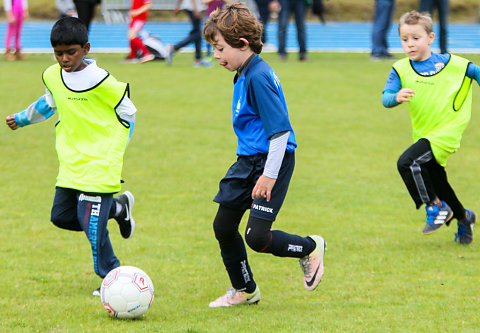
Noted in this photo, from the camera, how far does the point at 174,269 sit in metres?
5.73

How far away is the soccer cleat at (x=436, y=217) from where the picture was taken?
6.22 metres

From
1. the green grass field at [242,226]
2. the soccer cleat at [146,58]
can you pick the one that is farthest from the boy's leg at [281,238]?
the soccer cleat at [146,58]

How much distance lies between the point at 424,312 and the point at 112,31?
72.0 feet

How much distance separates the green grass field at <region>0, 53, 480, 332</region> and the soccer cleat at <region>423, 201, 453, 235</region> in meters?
0.18

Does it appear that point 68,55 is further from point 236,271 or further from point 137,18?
point 137,18

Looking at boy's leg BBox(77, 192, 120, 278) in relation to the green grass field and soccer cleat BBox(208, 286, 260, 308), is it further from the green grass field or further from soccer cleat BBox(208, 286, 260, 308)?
soccer cleat BBox(208, 286, 260, 308)

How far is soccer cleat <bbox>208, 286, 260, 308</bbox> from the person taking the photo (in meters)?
4.95

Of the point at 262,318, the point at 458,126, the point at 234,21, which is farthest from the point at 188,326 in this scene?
the point at 458,126

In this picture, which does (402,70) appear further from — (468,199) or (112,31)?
(112,31)

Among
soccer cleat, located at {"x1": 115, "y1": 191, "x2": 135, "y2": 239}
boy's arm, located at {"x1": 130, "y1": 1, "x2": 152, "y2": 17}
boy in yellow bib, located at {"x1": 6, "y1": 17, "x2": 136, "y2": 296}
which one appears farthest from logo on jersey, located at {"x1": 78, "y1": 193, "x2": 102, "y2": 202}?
boy's arm, located at {"x1": 130, "y1": 1, "x2": 152, "y2": 17}

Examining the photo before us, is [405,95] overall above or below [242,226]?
above

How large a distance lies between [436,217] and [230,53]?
2603mm

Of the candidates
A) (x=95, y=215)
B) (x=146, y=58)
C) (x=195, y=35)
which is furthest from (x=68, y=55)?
(x=146, y=58)

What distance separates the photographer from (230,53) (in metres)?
4.53
